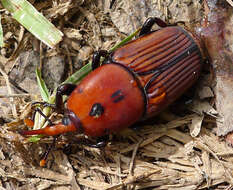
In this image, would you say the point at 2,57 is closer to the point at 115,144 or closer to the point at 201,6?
the point at 115,144

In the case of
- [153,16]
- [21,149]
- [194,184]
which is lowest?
[194,184]

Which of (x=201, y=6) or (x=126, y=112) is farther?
(x=201, y=6)

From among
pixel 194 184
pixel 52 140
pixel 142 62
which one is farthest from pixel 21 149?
pixel 194 184

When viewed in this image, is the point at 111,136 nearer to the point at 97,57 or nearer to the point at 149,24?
the point at 97,57

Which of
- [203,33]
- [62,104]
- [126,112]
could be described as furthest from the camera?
[203,33]

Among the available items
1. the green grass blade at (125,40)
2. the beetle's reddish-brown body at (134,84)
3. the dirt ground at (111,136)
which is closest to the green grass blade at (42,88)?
the dirt ground at (111,136)

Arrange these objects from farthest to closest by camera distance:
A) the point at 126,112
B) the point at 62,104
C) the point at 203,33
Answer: the point at 203,33 → the point at 62,104 → the point at 126,112
